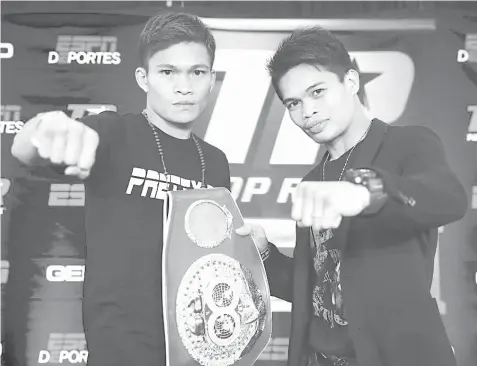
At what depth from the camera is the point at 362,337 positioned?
3.77 feet

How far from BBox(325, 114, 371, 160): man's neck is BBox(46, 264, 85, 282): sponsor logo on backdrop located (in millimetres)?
1417

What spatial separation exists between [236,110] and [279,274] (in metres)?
1.10

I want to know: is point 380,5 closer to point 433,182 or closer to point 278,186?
point 278,186

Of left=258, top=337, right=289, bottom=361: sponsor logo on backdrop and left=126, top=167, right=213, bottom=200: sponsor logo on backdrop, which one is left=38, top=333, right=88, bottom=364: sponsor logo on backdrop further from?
left=126, top=167, right=213, bottom=200: sponsor logo on backdrop

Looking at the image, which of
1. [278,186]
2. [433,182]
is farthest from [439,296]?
[433,182]

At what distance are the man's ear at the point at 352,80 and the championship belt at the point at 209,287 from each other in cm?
43

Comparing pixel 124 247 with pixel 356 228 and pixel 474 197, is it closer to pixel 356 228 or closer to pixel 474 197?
pixel 356 228

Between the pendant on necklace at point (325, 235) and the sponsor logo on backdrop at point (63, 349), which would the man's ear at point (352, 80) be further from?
the sponsor logo on backdrop at point (63, 349)

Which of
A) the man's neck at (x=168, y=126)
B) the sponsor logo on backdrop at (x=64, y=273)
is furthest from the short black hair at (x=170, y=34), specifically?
the sponsor logo on backdrop at (x=64, y=273)

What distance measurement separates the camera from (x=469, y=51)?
239cm

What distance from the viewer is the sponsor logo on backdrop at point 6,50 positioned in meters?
2.39

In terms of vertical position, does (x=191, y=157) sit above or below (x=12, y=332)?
above

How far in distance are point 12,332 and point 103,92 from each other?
3.76 ft

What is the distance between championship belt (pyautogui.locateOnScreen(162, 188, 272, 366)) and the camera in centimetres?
117
